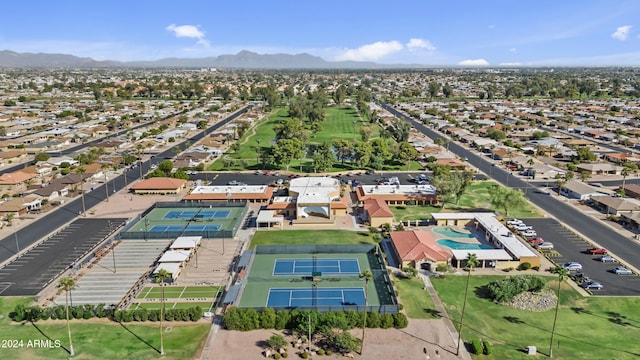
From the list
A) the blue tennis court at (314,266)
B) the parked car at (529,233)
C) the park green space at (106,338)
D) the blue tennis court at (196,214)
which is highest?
the parked car at (529,233)

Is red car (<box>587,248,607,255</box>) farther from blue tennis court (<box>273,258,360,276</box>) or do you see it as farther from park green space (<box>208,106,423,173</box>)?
park green space (<box>208,106,423,173</box>)

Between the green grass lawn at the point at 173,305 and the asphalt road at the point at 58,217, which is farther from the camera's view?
the asphalt road at the point at 58,217

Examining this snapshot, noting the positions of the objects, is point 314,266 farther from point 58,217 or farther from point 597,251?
point 58,217

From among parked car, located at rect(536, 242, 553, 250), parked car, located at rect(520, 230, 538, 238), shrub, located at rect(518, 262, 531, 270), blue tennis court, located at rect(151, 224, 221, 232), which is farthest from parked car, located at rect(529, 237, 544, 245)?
blue tennis court, located at rect(151, 224, 221, 232)

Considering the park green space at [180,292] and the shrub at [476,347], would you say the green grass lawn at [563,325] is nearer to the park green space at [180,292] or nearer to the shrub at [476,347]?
the shrub at [476,347]

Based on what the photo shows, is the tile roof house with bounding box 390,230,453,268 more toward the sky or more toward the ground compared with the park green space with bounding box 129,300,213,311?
more toward the sky

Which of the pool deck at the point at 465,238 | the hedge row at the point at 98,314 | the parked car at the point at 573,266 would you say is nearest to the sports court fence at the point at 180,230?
the hedge row at the point at 98,314
